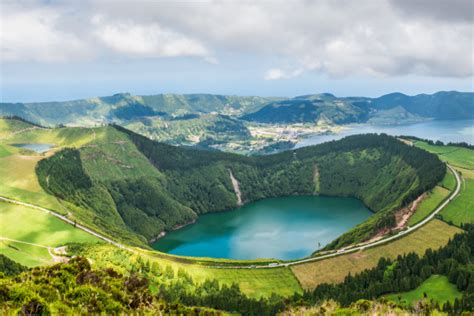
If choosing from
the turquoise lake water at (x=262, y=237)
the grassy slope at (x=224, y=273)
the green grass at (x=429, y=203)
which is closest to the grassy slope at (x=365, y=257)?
the grassy slope at (x=224, y=273)

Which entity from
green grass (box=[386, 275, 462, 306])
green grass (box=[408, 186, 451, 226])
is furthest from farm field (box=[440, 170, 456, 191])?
green grass (box=[386, 275, 462, 306])

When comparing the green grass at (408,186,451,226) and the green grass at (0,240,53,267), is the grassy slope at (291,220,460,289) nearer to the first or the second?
the green grass at (408,186,451,226)

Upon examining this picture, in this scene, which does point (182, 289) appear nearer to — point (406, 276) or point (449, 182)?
point (406, 276)

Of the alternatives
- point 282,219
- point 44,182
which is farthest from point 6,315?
point 282,219

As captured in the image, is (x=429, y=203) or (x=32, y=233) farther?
(x=429, y=203)

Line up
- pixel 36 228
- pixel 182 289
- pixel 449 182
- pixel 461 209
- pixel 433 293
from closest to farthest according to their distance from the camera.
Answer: pixel 433 293 < pixel 182 289 < pixel 36 228 < pixel 461 209 < pixel 449 182

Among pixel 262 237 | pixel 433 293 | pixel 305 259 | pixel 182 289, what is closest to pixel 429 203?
pixel 305 259
